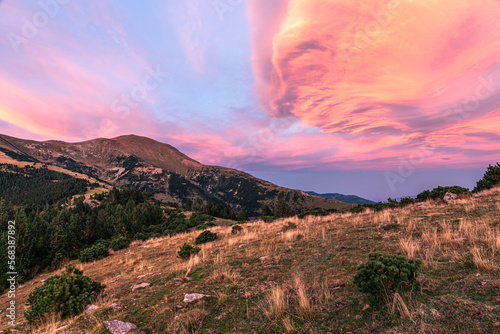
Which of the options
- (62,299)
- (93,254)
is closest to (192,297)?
(62,299)

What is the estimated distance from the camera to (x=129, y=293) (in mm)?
7020

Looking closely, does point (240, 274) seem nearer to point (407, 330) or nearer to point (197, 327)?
point (197, 327)

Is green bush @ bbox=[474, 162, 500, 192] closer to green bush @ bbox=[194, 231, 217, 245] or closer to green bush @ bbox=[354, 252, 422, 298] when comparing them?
green bush @ bbox=[354, 252, 422, 298]

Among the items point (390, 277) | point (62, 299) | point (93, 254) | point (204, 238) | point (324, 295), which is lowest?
point (93, 254)

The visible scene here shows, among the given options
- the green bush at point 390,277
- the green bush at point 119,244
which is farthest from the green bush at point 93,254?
the green bush at point 390,277

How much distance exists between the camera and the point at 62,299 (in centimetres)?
671

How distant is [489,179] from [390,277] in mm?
27662

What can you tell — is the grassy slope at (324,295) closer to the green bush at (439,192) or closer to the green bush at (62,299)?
the green bush at (62,299)

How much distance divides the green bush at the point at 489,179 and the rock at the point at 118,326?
99.9ft

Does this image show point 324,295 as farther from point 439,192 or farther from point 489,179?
point 489,179

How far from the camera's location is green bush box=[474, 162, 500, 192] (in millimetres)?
19750

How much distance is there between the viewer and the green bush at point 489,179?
19750mm

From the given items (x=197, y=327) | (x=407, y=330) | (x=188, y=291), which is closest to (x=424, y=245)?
(x=407, y=330)

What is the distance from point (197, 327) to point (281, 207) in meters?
82.6
